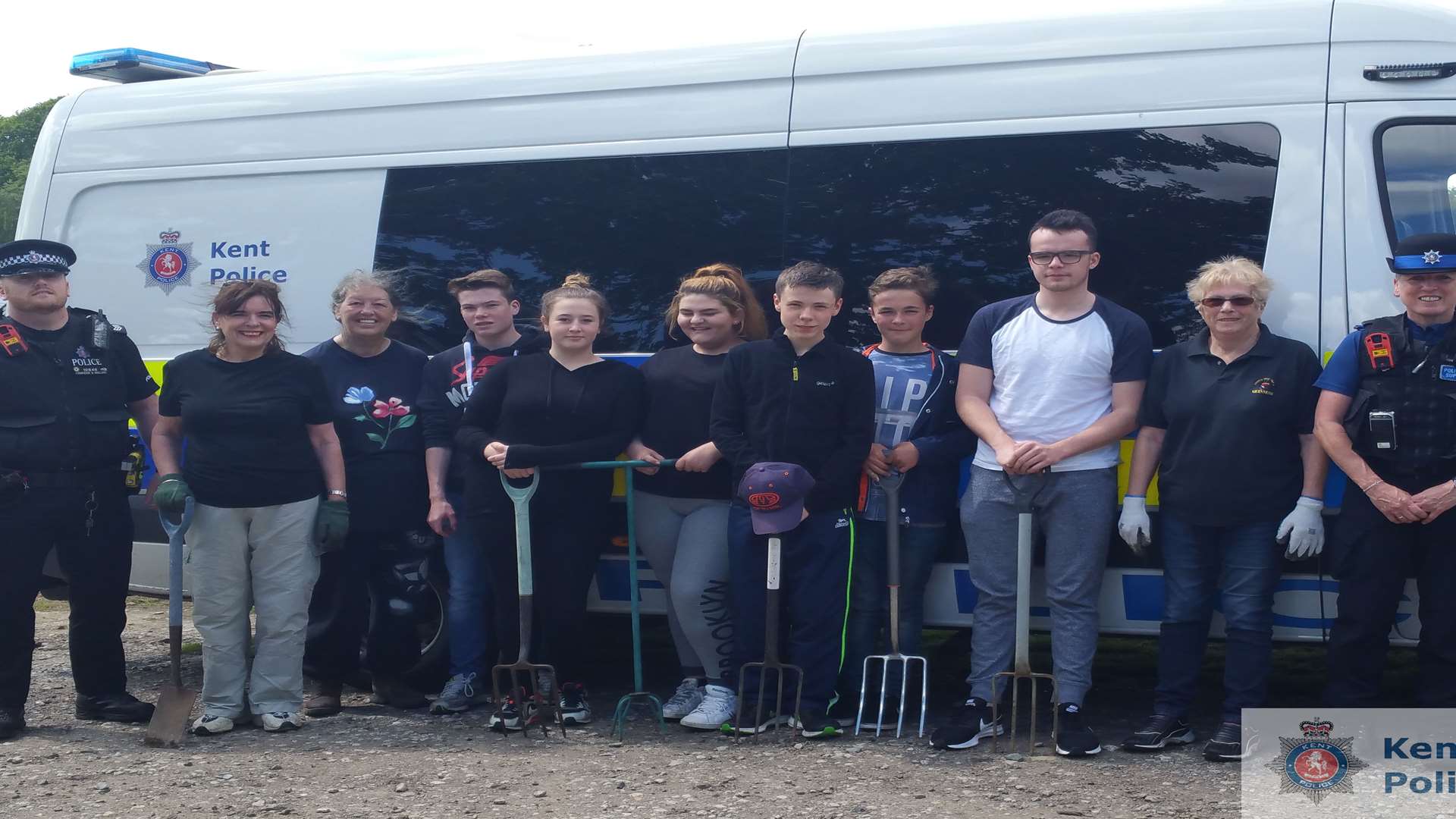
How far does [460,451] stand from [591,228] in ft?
3.25

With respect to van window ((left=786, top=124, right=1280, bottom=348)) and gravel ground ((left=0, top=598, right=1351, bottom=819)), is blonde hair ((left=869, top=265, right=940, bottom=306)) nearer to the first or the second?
van window ((left=786, top=124, right=1280, bottom=348))

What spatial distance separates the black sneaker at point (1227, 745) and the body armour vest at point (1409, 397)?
0.97m

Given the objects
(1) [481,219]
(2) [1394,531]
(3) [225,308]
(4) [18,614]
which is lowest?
(4) [18,614]

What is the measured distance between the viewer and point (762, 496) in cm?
489

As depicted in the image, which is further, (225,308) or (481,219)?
(481,219)

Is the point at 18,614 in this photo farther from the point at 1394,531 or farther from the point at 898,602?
the point at 1394,531

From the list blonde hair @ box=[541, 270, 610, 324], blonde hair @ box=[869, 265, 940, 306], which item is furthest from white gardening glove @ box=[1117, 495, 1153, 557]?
blonde hair @ box=[541, 270, 610, 324]

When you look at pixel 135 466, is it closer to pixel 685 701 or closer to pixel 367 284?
pixel 367 284

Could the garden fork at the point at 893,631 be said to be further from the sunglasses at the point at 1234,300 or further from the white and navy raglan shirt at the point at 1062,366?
the sunglasses at the point at 1234,300

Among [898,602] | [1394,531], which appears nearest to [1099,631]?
[898,602]

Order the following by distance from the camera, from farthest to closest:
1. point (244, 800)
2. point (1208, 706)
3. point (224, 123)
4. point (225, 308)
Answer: point (224, 123) → point (1208, 706) → point (225, 308) → point (244, 800)

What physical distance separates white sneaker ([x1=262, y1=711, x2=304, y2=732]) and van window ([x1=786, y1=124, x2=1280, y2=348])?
8.07 ft

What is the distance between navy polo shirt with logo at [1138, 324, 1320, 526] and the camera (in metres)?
4.68

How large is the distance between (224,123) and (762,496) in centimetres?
302
